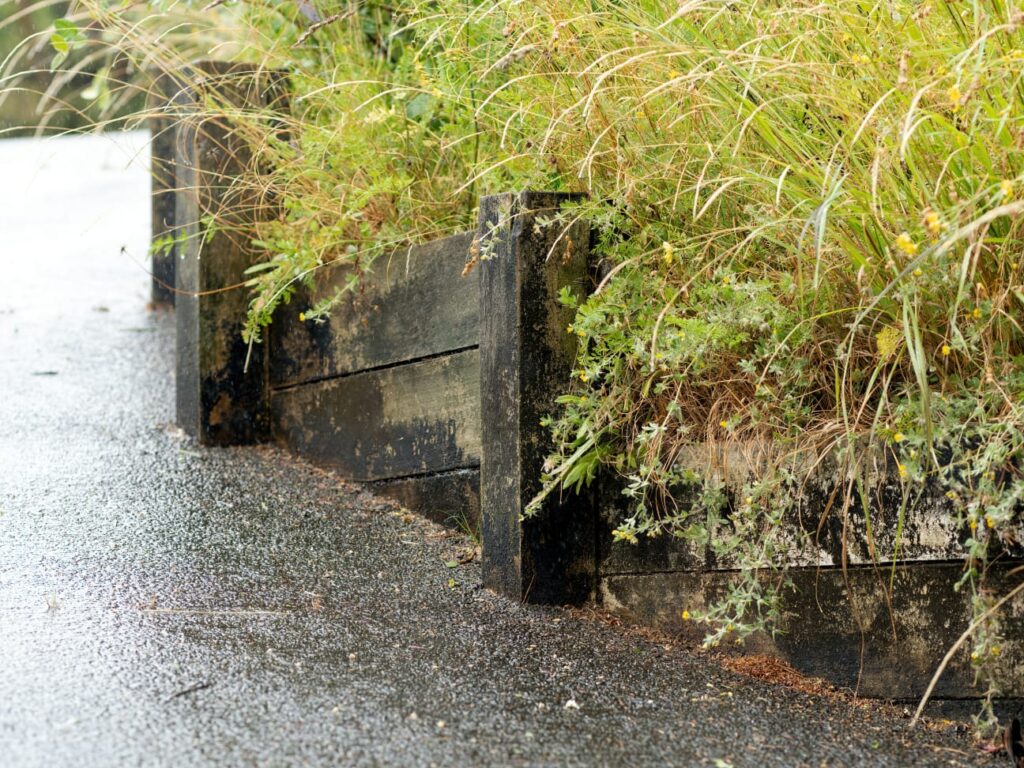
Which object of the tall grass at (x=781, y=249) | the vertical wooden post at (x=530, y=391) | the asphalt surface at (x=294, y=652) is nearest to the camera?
the asphalt surface at (x=294, y=652)

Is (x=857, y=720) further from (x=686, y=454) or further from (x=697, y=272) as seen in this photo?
(x=697, y=272)

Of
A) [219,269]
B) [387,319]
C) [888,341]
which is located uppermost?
[219,269]

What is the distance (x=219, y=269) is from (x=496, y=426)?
141 cm

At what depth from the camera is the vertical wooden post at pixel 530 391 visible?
7.78 feet

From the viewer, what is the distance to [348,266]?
3.14 meters

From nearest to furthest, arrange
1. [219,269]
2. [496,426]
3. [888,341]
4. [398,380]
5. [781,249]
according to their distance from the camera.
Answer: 1. [888,341]
2. [781,249]
3. [496,426]
4. [398,380]
5. [219,269]

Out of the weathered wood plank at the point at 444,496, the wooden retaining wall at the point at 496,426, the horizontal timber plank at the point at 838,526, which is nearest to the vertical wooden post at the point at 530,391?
the wooden retaining wall at the point at 496,426

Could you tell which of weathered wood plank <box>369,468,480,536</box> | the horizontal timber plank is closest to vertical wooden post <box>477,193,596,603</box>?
the horizontal timber plank

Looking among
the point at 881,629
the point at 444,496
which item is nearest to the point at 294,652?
the point at 444,496

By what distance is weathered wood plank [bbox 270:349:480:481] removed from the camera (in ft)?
9.06

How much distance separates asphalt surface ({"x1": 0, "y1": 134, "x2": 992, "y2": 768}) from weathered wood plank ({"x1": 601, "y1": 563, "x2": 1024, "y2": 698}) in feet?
0.29

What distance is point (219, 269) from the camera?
342cm

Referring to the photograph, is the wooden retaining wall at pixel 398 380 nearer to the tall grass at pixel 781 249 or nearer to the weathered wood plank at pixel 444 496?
the weathered wood plank at pixel 444 496

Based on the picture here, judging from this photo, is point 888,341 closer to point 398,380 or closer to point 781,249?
point 781,249
